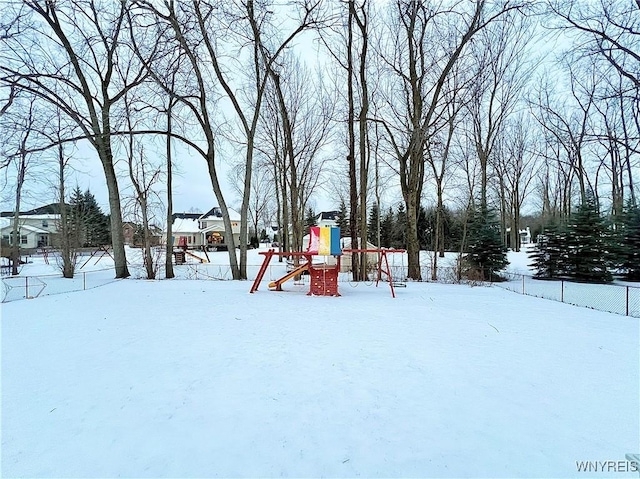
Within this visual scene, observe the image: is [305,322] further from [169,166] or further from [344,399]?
[169,166]

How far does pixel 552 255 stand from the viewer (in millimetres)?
18312

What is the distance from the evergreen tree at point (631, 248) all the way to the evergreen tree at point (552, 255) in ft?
9.49

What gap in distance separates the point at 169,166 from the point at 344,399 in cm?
1561

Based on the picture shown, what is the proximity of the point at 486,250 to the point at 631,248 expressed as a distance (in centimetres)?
717

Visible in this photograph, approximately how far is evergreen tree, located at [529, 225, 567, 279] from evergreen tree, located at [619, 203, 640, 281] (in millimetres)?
2892

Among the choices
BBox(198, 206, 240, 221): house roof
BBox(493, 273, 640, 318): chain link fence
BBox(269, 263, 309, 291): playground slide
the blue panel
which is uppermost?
BBox(198, 206, 240, 221): house roof

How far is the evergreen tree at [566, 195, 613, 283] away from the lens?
1697 cm

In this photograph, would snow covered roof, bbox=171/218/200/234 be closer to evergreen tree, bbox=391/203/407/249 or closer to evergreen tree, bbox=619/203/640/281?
evergreen tree, bbox=391/203/407/249

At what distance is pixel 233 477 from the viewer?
218 centimetres

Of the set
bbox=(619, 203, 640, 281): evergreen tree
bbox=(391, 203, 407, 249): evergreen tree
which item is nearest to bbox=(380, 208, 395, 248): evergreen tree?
bbox=(391, 203, 407, 249): evergreen tree

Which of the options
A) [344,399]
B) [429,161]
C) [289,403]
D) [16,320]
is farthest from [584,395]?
[429,161]

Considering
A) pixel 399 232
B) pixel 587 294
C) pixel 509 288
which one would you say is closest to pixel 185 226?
pixel 399 232

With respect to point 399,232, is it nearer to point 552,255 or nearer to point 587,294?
point 552,255

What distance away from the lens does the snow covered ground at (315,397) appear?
92.8 inches
